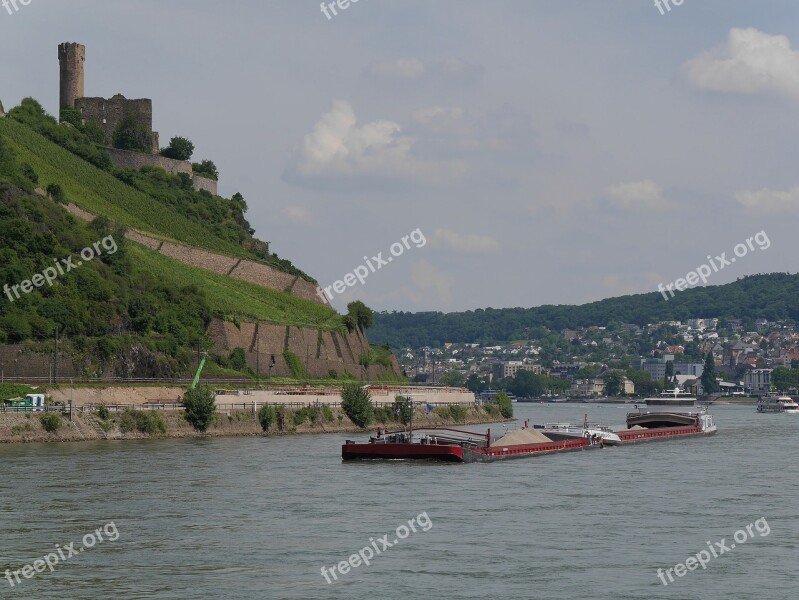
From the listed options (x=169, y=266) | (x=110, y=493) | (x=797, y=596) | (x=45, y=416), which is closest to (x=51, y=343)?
(x=45, y=416)

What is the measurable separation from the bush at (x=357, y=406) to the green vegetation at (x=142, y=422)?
19.6m

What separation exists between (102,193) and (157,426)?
6917 centimetres

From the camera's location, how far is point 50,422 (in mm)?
74375

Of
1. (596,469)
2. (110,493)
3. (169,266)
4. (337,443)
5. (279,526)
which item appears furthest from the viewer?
(169,266)

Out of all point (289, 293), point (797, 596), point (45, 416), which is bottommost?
point (797, 596)

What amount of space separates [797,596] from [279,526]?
16.1 m

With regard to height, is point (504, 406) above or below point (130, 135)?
below

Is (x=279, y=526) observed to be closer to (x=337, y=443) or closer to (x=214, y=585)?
(x=214, y=585)

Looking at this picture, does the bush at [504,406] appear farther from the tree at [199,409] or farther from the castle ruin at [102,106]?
the tree at [199,409]

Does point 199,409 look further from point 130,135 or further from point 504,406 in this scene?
point 130,135

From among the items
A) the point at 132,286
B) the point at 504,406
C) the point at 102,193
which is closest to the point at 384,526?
the point at 132,286

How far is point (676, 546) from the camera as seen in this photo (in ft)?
132

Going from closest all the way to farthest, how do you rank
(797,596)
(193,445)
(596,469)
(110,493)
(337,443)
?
(797,596), (110,493), (596,469), (193,445), (337,443)

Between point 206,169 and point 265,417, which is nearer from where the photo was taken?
point 265,417
